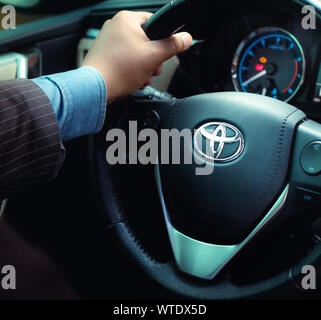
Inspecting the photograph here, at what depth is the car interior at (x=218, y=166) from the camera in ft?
2.19

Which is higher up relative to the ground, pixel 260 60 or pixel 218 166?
pixel 260 60

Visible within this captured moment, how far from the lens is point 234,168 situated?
2.22 ft

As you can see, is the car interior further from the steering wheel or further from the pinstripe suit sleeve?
the pinstripe suit sleeve

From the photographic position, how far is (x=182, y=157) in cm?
72

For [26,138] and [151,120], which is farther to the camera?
[151,120]

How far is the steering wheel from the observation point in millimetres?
664

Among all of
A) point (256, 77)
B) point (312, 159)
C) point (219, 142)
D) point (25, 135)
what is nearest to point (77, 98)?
point (25, 135)

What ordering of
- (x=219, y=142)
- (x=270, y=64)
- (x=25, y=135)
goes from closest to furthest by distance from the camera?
(x=25, y=135)
(x=219, y=142)
(x=270, y=64)

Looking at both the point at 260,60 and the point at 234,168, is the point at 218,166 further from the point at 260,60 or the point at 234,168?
the point at 260,60

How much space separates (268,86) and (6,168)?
0.62 metres

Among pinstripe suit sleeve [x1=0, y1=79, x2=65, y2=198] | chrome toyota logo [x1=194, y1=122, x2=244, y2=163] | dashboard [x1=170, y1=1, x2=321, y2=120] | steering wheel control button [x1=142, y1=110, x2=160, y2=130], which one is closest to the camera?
pinstripe suit sleeve [x1=0, y1=79, x2=65, y2=198]

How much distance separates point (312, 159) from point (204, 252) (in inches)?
8.9

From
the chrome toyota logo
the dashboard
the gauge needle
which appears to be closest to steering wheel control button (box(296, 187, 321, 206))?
the chrome toyota logo

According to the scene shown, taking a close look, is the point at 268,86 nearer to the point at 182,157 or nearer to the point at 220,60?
the point at 220,60
